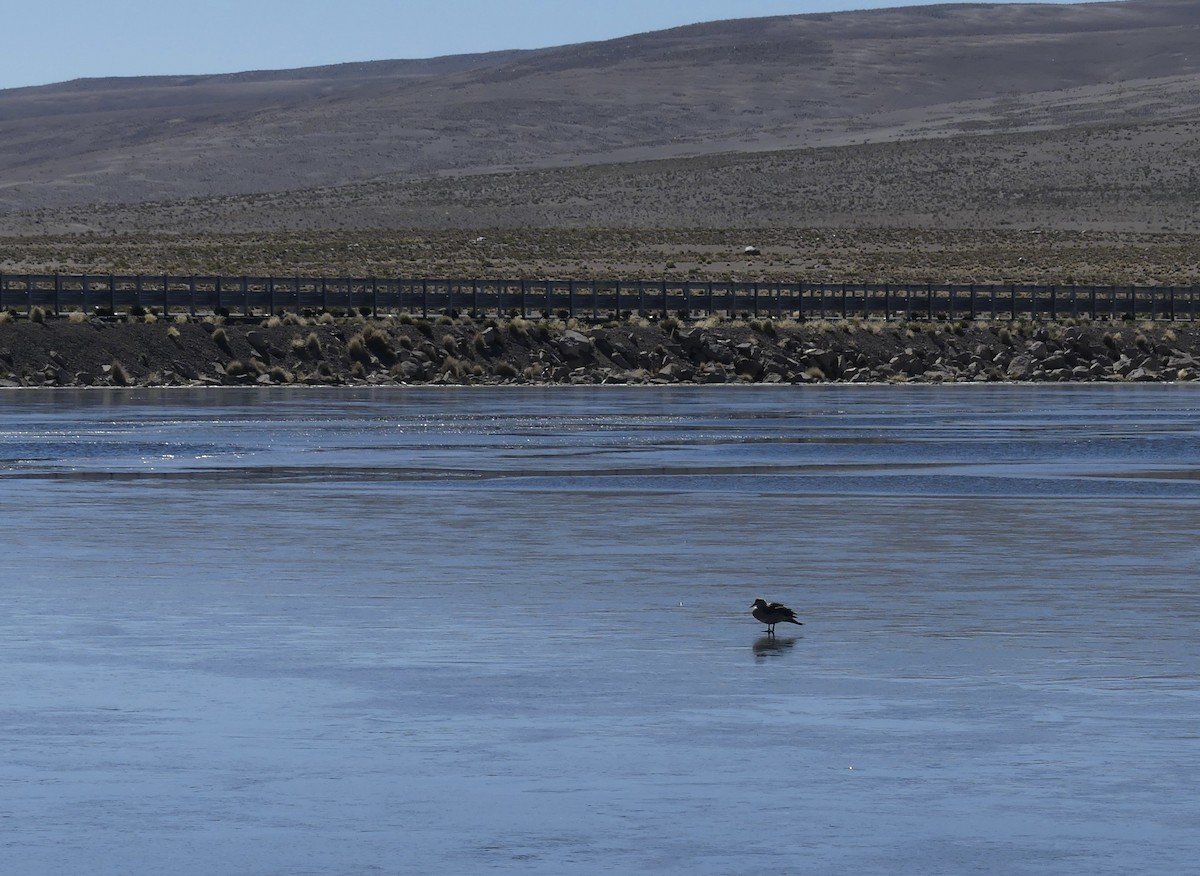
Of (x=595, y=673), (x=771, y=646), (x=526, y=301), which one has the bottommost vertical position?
(x=526, y=301)

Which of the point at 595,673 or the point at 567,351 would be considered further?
the point at 567,351

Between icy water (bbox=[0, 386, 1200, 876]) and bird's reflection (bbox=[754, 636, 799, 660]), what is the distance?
5 cm

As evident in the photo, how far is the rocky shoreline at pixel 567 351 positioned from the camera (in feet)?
181

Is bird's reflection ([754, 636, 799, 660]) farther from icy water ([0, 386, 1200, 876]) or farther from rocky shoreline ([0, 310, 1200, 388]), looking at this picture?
rocky shoreline ([0, 310, 1200, 388])

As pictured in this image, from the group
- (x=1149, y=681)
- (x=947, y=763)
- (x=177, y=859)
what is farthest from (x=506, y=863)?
(x=1149, y=681)

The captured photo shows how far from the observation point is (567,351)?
201 ft

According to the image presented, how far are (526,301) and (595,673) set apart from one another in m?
56.4

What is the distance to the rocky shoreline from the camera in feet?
181

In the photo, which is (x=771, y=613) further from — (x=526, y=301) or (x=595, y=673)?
(x=526, y=301)

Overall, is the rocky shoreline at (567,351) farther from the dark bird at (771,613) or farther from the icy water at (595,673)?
the dark bird at (771,613)

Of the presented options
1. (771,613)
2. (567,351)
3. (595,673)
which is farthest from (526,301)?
(595,673)

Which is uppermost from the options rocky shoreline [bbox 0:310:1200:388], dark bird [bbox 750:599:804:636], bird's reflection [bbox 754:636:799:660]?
dark bird [bbox 750:599:804:636]

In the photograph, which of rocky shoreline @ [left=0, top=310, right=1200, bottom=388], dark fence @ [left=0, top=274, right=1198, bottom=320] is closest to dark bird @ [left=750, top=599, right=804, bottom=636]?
rocky shoreline @ [left=0, top=310, right=1200, bottom=388]

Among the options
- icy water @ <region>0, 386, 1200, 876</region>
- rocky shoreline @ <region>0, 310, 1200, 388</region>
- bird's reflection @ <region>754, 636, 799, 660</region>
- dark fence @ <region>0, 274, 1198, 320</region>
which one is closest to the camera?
icy water @ <region>0, 386, 1200, 876</region>
